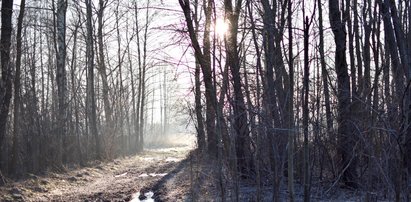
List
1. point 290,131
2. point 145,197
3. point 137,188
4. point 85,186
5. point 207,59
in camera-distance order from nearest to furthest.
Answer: point 290,131, point 207,59, point 145,197, point 137,188, point 85,186

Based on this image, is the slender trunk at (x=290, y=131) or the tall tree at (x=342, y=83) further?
the tall tree at (x=342, y=83)

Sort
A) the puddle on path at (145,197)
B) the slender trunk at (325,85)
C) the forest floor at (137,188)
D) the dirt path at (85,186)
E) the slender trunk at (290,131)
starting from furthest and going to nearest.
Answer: the dirt path at (85,186), the puddle on path at (145,197), the forest floor at (137,188), the slender trunk at (325,85), the slender trunk at (290,131)

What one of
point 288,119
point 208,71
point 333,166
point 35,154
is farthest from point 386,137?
point 35,154

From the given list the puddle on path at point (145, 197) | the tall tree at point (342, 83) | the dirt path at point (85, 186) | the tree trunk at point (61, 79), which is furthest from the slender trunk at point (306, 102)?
the tree trunk at point (61, 79)

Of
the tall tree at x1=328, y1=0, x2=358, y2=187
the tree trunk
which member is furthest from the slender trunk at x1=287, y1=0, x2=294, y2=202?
the tree trunk

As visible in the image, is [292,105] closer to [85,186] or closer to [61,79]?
[85,186]

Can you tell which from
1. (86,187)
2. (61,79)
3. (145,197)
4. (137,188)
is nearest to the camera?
(145,197)

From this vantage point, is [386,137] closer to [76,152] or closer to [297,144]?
[297,144]

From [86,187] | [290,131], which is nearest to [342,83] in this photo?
[290,131]

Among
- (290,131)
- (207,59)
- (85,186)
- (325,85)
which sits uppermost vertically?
(207,59)

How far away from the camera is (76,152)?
20.3 m

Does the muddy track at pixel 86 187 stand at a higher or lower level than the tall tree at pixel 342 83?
lower

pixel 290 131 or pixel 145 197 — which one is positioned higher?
pixel 290 131

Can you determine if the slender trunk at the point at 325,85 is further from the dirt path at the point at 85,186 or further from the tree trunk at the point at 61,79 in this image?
the tree trunk at the point at 61,79
